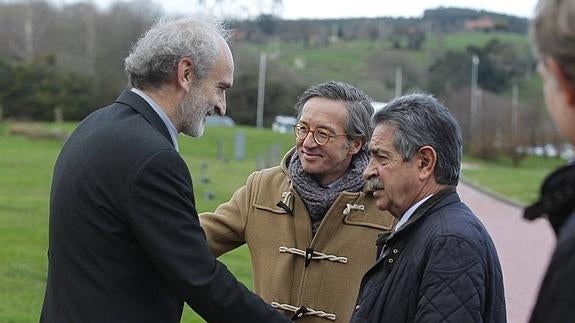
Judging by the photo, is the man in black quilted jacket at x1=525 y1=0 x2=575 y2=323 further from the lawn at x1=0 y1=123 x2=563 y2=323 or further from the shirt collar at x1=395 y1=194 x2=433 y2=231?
the lawn at x1=0 y1=123 x2=563 y2=323

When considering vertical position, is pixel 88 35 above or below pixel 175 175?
below

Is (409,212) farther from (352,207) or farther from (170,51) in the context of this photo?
(170,51)

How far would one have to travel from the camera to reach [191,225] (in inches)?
124

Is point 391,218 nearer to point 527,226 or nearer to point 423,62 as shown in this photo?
point 527,226

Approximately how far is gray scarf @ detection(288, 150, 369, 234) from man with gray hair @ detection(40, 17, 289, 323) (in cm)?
71

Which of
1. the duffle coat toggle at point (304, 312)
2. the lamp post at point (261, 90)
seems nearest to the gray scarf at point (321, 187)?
the duffle coat toggle at point (304, 312)

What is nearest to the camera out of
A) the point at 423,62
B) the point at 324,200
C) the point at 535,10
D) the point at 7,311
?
the point at 535,10

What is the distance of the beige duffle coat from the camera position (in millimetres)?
3863

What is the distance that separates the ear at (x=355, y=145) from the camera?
395cm

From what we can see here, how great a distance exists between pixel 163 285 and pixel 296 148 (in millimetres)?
1096

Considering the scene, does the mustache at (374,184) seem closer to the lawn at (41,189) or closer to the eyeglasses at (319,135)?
the eyeglasses at (319,135)

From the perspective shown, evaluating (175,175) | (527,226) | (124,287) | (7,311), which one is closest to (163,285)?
(124,287)

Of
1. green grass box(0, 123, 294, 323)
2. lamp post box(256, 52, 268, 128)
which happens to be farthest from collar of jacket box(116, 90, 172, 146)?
lamp post box(256, 52, 268, 128)

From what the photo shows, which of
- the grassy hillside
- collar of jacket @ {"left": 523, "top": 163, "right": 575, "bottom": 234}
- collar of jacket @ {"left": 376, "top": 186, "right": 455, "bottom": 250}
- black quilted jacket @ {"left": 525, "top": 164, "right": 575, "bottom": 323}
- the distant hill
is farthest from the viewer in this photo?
the distant hill
